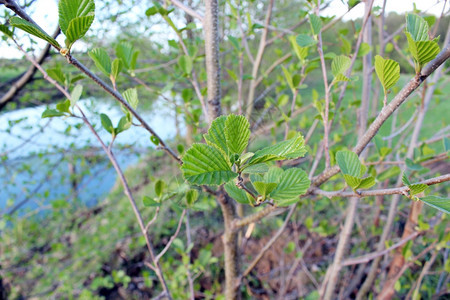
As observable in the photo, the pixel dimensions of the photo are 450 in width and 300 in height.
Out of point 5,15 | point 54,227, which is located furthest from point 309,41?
point 54,227

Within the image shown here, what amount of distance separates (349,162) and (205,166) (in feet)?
0.94

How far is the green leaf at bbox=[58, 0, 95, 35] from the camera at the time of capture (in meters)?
0.36

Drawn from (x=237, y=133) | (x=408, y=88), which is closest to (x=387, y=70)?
(x=408, y=88)

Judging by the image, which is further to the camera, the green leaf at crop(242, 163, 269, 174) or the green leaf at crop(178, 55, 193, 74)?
the green leaf at crop(178, 55, 193, 74)

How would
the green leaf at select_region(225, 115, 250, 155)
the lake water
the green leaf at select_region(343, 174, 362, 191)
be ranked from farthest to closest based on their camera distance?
the lake water
the green leaf at select_region(343, 174, 362, 191)
the green leaf at select_region(225, 115, 250, 155)

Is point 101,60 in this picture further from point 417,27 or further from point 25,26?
point 417,27

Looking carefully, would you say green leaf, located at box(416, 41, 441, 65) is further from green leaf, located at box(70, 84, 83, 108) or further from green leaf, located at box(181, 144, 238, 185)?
green leaf, located at box(70, 84, 83, 108)

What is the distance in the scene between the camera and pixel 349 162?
471 mm

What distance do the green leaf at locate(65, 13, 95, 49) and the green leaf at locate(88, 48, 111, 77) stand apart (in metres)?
0.20

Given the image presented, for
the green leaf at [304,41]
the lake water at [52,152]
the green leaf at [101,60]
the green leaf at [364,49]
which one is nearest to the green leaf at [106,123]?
the green leaf at [101,60]

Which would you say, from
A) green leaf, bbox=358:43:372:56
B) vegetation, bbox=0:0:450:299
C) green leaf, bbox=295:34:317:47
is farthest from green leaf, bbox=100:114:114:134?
green leaf, bbox=358:43:372:56

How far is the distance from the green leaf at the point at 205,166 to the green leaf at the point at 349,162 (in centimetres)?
24

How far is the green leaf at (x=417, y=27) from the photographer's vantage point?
1.23ft

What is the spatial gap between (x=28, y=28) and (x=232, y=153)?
28 cm
